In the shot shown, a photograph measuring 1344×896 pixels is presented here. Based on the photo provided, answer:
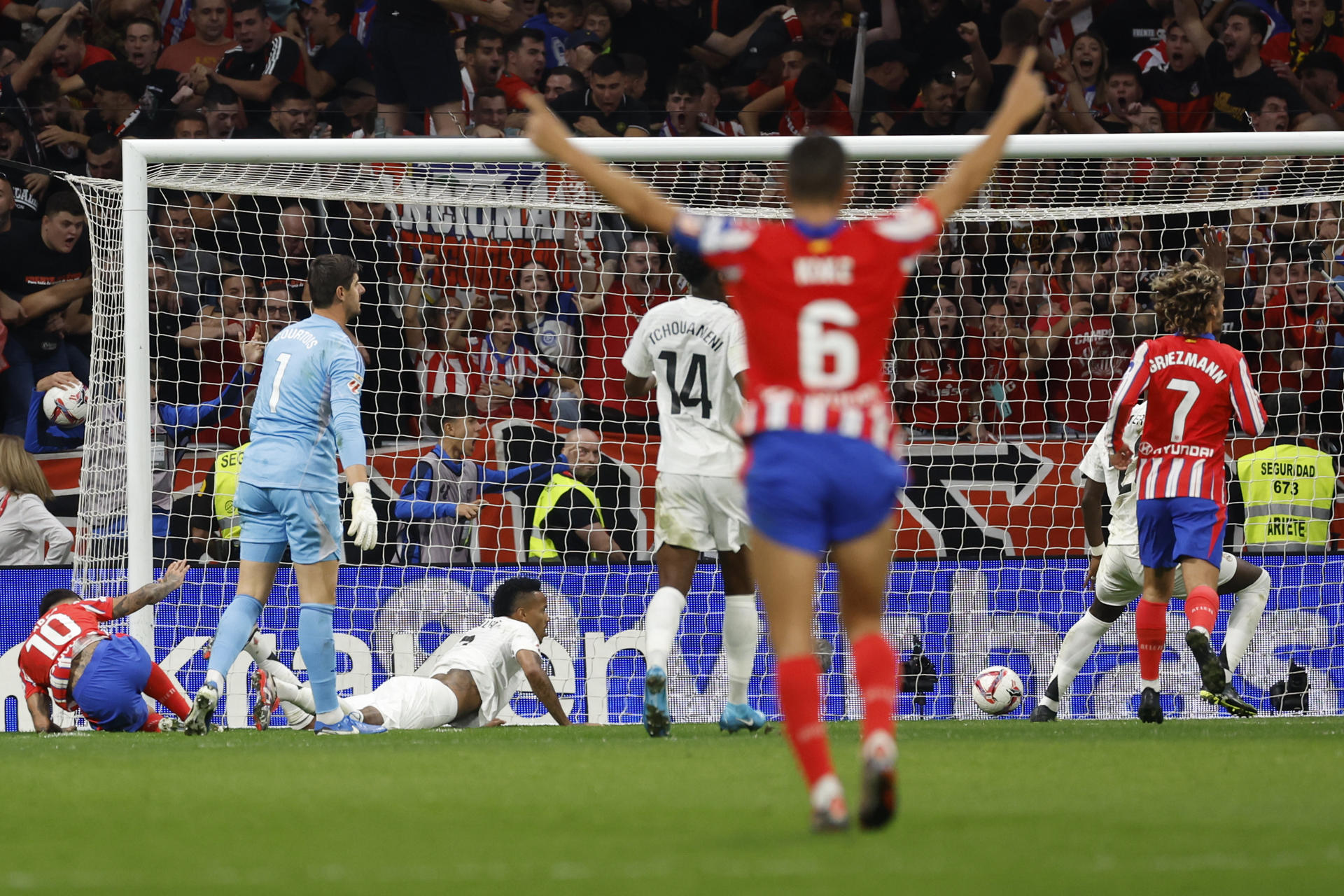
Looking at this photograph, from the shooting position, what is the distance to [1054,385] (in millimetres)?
12281

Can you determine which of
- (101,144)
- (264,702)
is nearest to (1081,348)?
(264,702)

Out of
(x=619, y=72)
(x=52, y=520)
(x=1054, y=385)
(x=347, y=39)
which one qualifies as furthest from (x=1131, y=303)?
(x=52, y=520)

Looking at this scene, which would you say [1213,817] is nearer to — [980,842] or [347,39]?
[980,842]

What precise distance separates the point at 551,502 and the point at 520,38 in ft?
17.2

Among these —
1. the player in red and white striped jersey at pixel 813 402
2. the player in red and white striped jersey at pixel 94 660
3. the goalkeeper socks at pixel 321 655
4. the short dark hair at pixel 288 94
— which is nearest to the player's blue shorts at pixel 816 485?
the player in red and white striped jersey at pixel 813 402

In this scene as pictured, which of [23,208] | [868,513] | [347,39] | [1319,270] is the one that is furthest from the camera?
[347,39]

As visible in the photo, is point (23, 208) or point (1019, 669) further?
point (23, 208)

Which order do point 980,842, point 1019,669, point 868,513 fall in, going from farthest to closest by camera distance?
1. point 1019,669
2. point 868,513
3. point 980,842

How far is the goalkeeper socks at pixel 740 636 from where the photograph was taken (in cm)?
778

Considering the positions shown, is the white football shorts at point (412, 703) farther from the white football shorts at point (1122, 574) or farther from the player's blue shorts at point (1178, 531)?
the player's blue shorts at point (1178, 531)

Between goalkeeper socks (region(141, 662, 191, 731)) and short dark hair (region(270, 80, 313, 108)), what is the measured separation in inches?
244

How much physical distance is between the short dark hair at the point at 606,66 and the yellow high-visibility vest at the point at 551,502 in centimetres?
441

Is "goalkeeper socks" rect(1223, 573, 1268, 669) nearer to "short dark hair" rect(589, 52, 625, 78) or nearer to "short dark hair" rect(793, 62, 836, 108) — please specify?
"short dark hair" rect(793, 62, 836, 108)

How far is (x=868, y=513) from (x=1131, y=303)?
9.08 m
